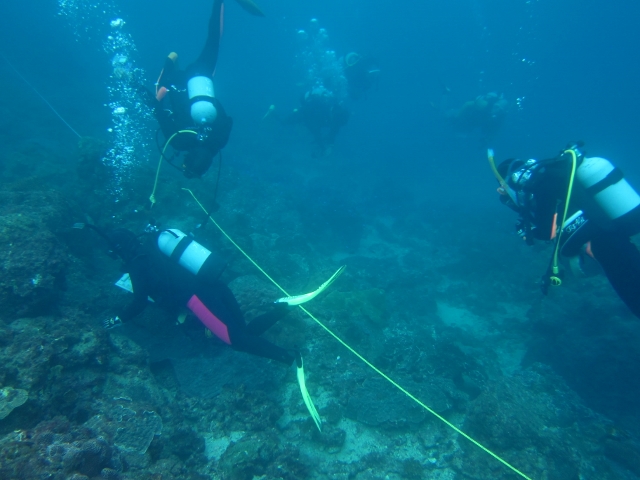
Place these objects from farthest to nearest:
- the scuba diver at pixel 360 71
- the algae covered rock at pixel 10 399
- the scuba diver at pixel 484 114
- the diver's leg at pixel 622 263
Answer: the scuba diver at pixel 484 114, the scuba diver at pixel 360 71, the diver's leg at pixel 622 263, the algae covered rock at pixel 10 399

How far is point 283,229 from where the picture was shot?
37.4 ft

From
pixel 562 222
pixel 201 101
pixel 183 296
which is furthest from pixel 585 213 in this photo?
pixel 201 101

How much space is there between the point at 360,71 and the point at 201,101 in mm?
14038

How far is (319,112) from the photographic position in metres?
15.3

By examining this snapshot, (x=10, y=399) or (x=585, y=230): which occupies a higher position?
(x=10, y=399)

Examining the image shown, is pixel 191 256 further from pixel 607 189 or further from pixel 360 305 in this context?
pixel 607 189

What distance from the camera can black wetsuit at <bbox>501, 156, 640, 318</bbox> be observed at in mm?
3693

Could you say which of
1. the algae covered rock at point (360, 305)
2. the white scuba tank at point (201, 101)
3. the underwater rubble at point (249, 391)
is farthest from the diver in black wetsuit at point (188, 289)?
the white scuba tank at point (201, 101)

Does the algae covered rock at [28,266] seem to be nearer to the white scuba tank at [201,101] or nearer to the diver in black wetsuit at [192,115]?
the diver in black wetsuit at [192,115]

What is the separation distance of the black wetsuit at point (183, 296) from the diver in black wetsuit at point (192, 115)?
171 centimetres

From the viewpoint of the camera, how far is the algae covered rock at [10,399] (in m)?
2.39

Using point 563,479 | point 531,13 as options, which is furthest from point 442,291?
point 531,13

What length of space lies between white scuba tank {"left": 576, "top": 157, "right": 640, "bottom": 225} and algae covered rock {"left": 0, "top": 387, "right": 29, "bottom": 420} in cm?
607

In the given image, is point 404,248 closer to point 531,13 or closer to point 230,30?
point 230,30
